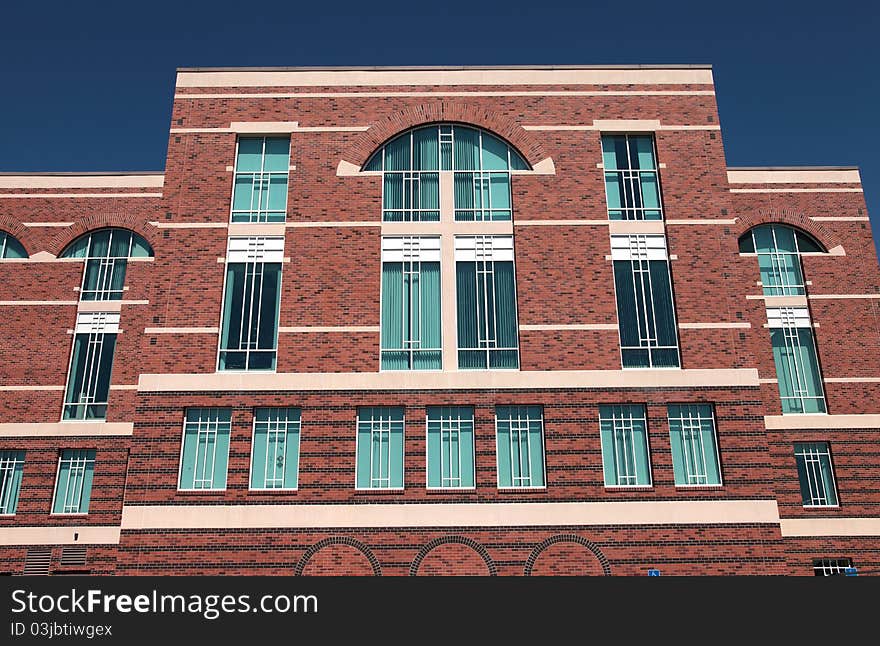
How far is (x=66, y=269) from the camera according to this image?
26016 mm

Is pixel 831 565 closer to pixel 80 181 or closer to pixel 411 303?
A: pixel 411 303

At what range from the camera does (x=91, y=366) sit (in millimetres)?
25094

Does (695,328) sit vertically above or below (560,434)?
above

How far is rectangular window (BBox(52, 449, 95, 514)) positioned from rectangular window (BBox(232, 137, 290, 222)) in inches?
367

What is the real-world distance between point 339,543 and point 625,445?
7395 mm

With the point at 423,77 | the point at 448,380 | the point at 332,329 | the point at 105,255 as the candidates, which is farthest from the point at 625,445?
the point at 105,255

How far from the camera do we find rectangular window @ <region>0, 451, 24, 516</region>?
23750 millimetres

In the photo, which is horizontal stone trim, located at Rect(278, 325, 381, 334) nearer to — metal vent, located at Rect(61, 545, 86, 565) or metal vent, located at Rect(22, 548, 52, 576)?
metal vent, located at Rect(61, 545, 86, 565)

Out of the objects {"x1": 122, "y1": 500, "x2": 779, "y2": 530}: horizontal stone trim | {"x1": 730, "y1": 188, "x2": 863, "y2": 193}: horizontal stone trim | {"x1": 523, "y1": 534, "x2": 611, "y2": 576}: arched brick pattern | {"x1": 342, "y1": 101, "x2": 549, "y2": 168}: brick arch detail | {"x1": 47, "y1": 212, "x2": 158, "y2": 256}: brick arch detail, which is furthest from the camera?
{"x1": 730, "y1": 188, "x2": 863, "y2": 193}: horizontal stone trim

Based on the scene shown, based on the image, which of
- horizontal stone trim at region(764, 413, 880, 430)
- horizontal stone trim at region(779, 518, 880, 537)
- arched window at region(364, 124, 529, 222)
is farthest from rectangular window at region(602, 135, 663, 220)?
horizontal stone trim at region(779, 518, 880, 537)
